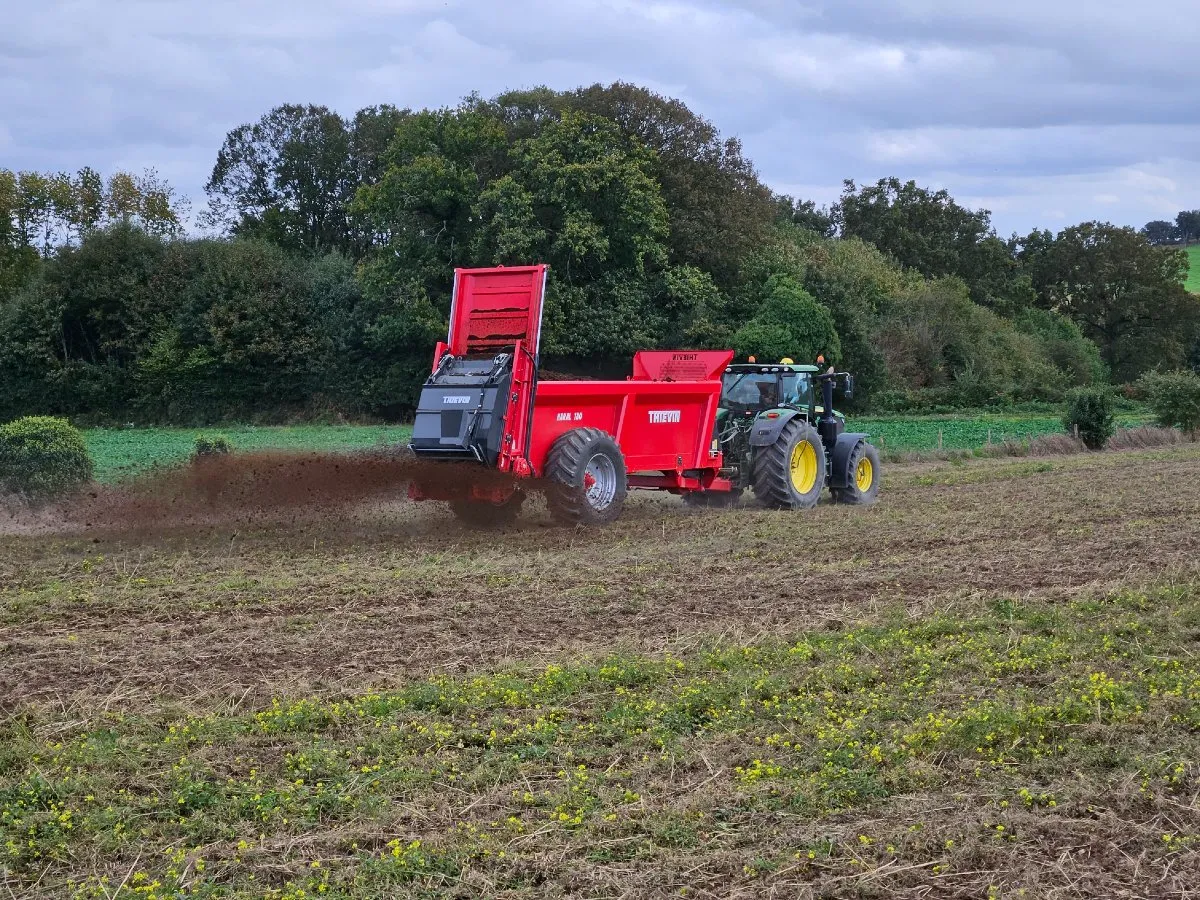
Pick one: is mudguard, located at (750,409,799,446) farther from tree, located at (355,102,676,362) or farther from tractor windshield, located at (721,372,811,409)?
tree, located at (355,102,676,362)

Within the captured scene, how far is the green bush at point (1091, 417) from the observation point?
30969mm

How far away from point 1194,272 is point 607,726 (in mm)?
90613

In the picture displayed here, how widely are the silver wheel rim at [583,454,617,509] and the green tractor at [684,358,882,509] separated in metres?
2.22

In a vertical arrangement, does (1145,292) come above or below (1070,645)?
above

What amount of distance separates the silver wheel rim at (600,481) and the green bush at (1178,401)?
2390 cm

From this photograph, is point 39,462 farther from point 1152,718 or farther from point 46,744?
point 1152,718

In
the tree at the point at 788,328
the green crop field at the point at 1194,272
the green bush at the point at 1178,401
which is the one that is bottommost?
the green bush at the point at 1178,401

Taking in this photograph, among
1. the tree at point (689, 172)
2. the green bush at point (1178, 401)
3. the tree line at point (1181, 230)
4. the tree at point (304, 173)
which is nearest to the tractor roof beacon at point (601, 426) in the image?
the green bush at point (1178, 401)

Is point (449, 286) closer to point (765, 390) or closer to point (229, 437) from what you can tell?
point (229, 437)

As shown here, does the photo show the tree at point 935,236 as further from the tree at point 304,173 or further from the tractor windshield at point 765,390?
the tractor windshield at point 765,390

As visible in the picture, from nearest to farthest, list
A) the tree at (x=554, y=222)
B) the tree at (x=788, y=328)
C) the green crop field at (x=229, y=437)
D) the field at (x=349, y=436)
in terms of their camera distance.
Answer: the green crop field at (x=229, y=437), the field at (x=349, y=436), the tree at (x=554, y=222), the tree at (x=788, y=328)

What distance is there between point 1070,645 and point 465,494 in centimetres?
715

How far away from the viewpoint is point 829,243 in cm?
5722

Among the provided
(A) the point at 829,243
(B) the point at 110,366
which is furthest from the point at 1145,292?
(B) the point at 110,366
